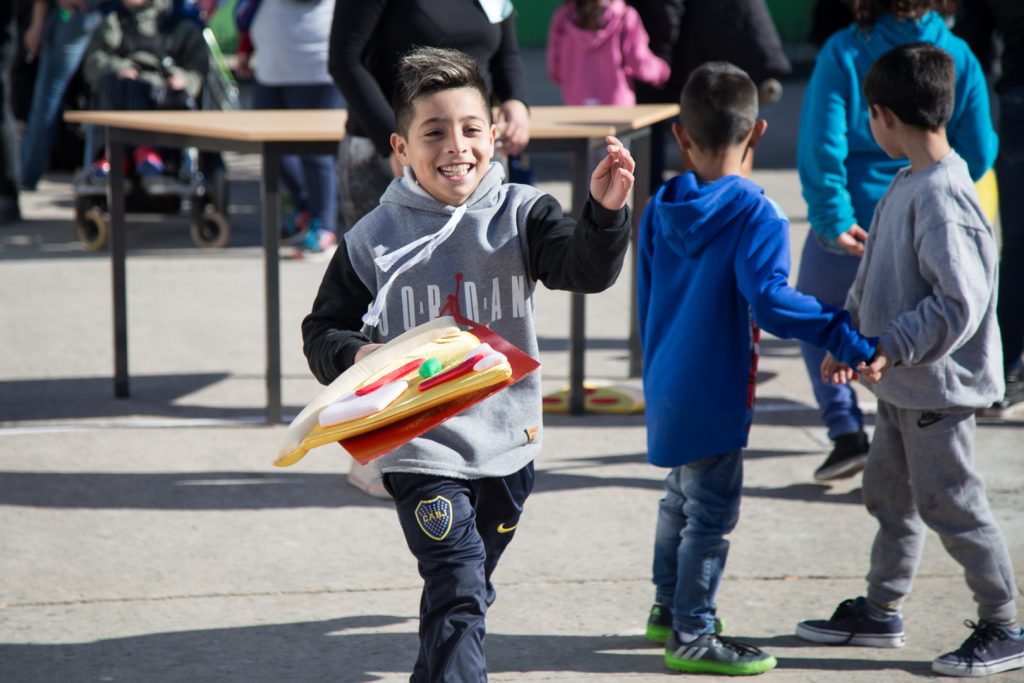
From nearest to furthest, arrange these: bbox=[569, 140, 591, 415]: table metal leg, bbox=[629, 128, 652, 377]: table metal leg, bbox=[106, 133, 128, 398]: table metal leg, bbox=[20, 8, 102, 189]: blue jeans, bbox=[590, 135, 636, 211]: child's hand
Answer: bbox=[590, 135, 636, 211]: child's hand
bbox=[569, 140, 591, 415]: table metal leg
bbox=[106, 133, 128, 398]: table metal leg
bbox=[629, 128, 652, 377]: table metal leg
bbox=[20, 8, 102, 189]: blue jeans

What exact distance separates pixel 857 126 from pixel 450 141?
6.84ft

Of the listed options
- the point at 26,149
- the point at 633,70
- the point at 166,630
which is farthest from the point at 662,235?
the point at 26,149

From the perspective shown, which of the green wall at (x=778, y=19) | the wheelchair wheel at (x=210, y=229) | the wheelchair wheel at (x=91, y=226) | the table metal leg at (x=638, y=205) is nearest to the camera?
the table metal leg at (x=638, y=205)

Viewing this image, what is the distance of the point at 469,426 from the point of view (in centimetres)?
298

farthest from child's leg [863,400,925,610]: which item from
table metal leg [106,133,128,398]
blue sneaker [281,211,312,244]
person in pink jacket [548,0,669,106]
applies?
blue sneaker [281,211,312,244]

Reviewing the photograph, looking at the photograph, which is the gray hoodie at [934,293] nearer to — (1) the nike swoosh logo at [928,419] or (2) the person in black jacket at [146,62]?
(1) the nike swoosh logo at [928,419]

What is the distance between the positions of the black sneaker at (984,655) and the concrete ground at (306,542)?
0.04 m

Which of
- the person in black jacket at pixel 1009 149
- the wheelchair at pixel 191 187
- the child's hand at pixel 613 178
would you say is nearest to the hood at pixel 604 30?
the wheelchair at pixel 191 187

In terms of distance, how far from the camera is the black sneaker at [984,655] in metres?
3.51

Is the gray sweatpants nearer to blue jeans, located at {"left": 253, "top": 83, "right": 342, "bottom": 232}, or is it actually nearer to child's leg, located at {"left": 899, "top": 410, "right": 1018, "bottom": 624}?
child's leg, located at {"left": 899, "top": 410, "right": 1018, "bottom": 624}

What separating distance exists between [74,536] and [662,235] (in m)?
2.17

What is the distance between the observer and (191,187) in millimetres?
9562

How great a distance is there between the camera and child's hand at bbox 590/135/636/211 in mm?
2756

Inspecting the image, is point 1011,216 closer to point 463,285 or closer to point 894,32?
point 894,32
